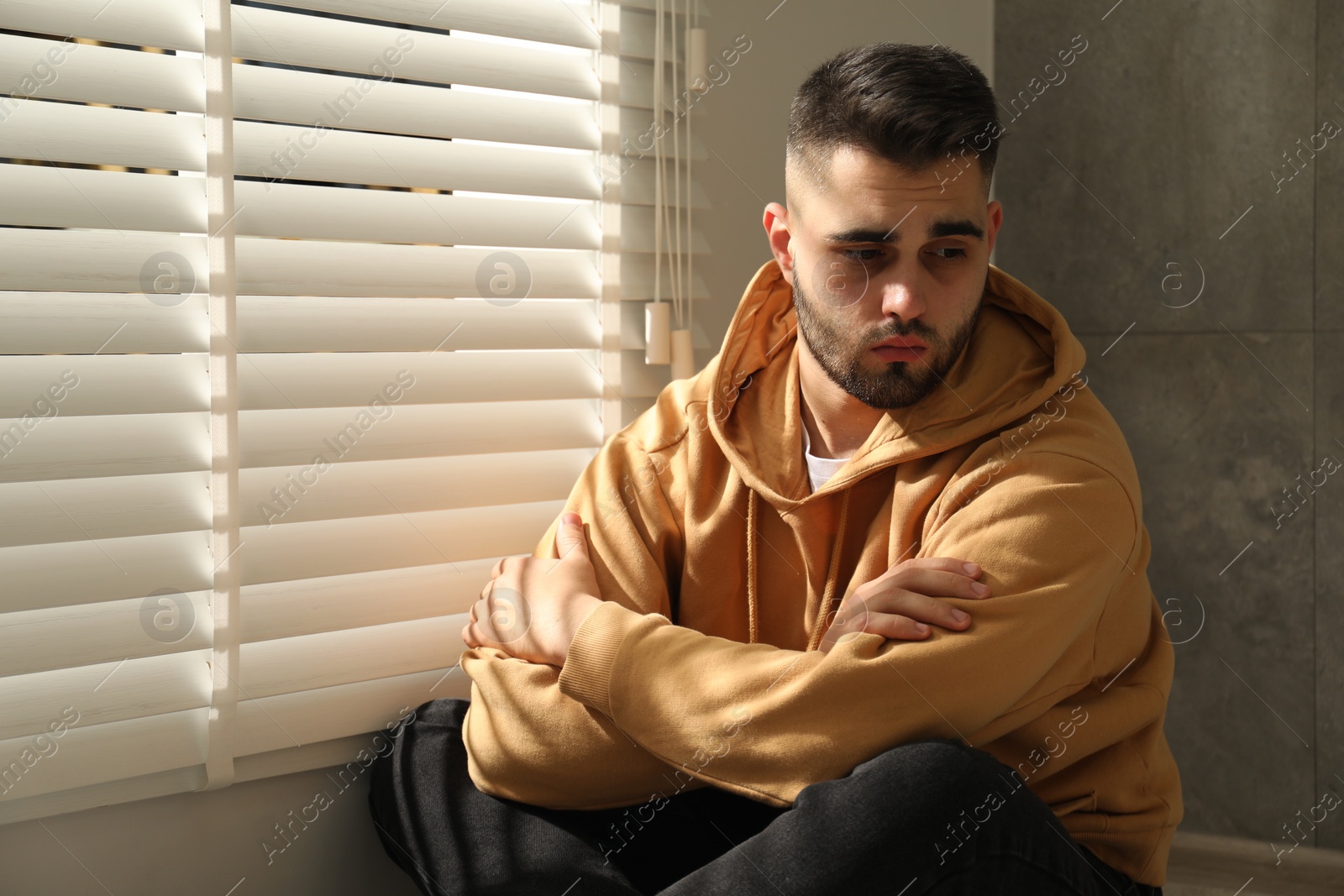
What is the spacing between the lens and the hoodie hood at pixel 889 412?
46.1 inches

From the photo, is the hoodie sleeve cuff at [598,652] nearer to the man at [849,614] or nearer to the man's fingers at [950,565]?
the man at [849,614]

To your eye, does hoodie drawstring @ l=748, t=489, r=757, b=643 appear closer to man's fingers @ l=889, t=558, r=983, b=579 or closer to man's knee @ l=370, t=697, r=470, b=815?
man's fingers @ l=889, t=558, r=983, b=579

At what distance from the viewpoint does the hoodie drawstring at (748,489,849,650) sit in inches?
48.3

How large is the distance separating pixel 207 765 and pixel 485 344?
0.60 metres

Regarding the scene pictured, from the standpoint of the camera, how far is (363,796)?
1.36m

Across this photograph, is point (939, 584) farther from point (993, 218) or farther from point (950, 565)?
point (993, 218)

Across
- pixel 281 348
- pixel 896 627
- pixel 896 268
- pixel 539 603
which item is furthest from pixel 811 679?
pixel 281 348

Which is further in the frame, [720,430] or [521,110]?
[521,110]

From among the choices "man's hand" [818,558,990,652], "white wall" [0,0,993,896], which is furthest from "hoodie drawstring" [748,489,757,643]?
"white wall" [0,0,993,896]

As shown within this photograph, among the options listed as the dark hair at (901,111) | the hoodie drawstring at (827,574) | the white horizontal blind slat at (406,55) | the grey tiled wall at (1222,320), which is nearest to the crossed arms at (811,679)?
the hoodie drawstring at (827,574)

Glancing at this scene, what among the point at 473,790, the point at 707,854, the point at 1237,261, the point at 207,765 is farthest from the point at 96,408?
the point at 1237,261

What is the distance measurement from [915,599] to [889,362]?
295 millimetres

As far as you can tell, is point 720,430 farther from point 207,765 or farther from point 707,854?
point 207,765

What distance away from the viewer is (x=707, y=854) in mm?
1193
